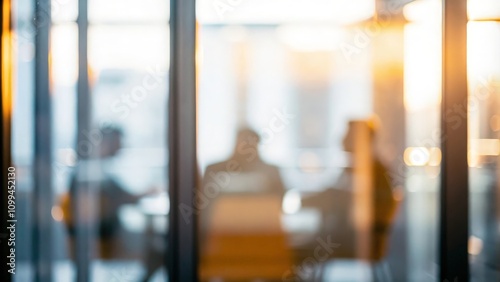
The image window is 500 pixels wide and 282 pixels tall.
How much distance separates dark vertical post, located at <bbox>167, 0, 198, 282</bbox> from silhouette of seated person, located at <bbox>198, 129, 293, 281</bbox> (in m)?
0.08

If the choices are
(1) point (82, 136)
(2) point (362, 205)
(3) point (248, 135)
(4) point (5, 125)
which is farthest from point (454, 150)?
(4) point (5, 125)

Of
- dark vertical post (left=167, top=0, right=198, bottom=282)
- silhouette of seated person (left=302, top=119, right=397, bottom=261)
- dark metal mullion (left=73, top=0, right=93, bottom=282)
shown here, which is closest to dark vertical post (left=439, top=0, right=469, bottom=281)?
silhouette of seated person (left=302, top=119, right=397, bottom=261)

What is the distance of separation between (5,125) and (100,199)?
0.66 metres

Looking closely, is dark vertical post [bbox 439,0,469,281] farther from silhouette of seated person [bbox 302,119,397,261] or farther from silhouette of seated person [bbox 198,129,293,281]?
silhouette of seated person [bbox 198,129,293,281]

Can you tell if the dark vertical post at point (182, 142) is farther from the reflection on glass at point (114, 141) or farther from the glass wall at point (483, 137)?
the glass wall at point (483, 137)

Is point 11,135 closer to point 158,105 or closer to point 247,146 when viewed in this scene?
point 158,105

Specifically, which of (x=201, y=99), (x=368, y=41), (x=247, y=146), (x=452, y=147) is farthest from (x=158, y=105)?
(x=452, y=147)

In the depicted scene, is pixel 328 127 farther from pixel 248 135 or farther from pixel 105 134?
pixel 105 134

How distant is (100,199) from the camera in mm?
3717

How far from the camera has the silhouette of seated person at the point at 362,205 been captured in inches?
146

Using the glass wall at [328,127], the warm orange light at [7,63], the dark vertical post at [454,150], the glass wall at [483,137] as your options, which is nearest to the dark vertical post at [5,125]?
the warm orange light at [7,63]

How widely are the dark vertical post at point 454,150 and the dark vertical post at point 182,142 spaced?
4.41 ft

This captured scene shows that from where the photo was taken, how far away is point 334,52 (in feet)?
12.1

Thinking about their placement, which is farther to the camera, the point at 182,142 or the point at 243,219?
the point at 243,219
